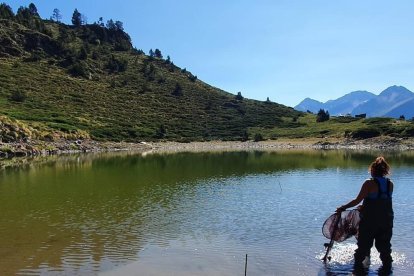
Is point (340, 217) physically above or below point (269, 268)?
above

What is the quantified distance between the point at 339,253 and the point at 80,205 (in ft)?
65.2

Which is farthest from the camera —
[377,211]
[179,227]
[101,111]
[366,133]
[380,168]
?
[101,111]

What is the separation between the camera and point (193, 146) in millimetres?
139500

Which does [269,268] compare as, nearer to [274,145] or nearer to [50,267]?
[50,267]

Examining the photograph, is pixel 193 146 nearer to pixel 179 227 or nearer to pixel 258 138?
pixel 258 138

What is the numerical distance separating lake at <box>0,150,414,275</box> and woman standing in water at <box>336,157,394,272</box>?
1041mm

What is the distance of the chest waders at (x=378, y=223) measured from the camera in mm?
15727

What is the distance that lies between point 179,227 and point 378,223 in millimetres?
11987

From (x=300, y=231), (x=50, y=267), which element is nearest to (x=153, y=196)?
(x=300, y=231)

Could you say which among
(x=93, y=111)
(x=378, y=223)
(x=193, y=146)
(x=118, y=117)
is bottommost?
(x=378, y=223)

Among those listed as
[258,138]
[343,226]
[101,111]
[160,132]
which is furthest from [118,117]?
[343,226]

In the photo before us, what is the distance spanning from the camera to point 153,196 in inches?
1467

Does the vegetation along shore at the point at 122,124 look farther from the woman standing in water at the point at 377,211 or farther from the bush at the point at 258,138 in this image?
the woman standing in water at the point at 377,211

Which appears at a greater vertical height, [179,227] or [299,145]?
[299,145]
